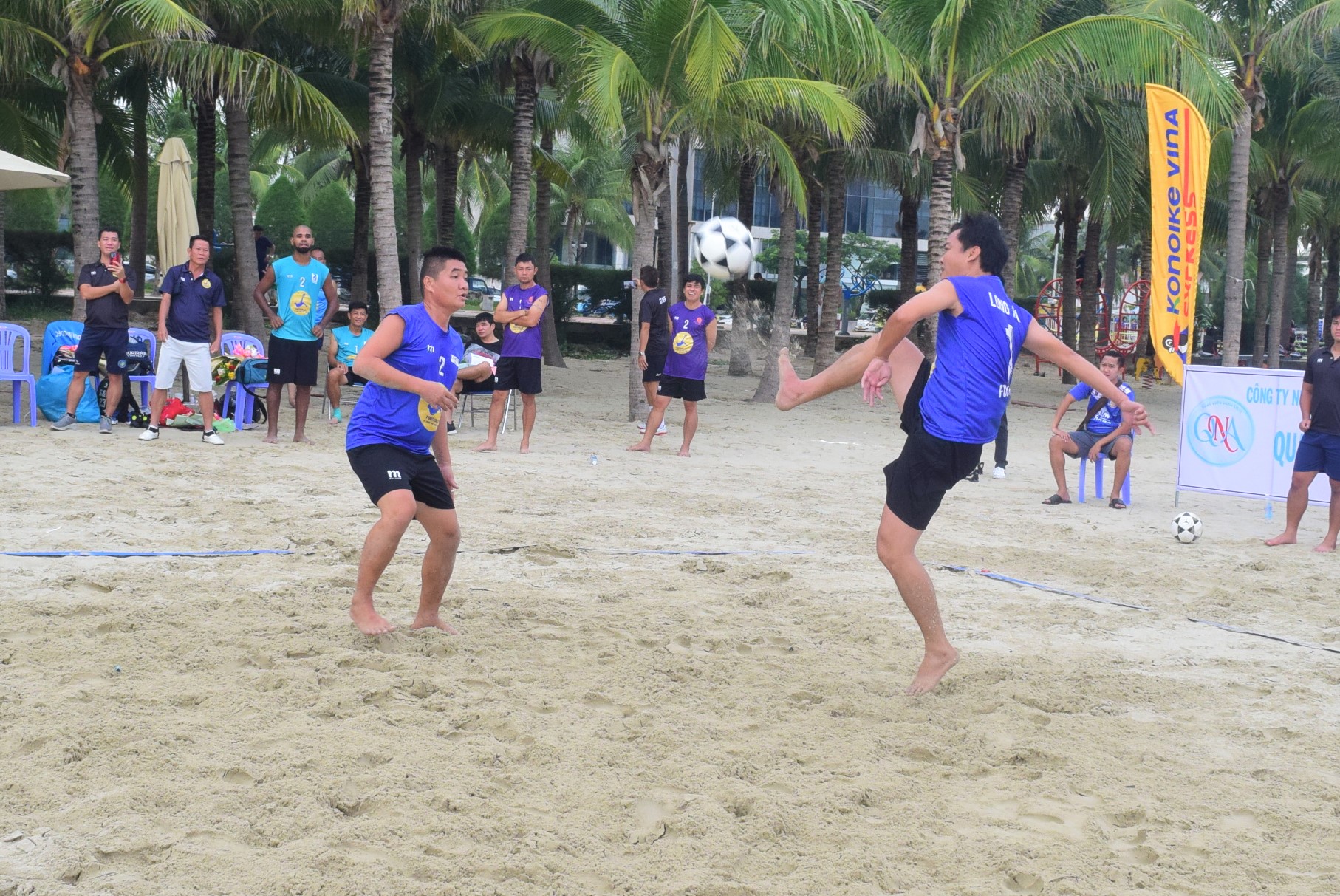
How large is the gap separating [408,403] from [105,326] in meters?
6.76

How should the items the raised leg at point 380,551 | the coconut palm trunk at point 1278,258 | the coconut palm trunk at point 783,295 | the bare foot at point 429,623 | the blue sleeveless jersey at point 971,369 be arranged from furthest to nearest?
the coconut palm trunk at point 1278,258, the coconut palm trunk at point 783,295, the bare foot at point 429,623, the raised leg at point 380,551, the blue sleeveless jersey at point 971,369

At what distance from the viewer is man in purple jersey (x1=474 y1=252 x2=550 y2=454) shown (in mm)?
10445

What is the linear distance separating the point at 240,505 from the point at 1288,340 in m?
42.7

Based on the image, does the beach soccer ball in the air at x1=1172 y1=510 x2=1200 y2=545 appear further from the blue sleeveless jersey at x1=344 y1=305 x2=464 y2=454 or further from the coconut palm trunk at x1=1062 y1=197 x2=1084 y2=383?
the coconut palm trunk at x1=1062 y1=197 x2=1084 y2=383

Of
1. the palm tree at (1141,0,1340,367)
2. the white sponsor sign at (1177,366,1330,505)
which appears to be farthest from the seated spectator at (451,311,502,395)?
the palm tree at (1141,0,1340,367)

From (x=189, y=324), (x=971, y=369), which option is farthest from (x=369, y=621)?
(x=189, y=324)

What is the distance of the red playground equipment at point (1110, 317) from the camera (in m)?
25.2

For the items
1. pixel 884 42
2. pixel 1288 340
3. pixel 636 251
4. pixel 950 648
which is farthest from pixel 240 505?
pixel 1288 340

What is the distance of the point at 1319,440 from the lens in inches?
311

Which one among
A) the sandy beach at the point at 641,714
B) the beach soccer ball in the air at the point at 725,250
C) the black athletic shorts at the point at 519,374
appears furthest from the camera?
the beach soccer ball in the air at the point at 725,250

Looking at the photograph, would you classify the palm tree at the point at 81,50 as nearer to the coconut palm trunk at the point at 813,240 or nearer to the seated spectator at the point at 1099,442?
the seated spectator at the point at 1099,442

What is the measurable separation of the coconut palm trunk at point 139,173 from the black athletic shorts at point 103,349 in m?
10.0

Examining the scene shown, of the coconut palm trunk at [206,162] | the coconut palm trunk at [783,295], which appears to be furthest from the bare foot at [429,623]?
the coconut palm trunk at [206,162]

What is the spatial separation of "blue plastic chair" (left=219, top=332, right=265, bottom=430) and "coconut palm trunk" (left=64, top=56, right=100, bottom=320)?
102 inches
